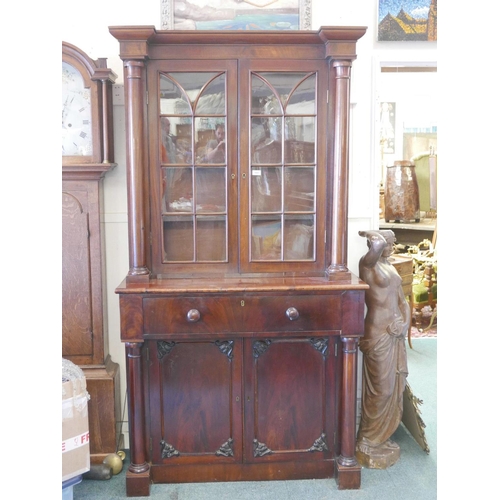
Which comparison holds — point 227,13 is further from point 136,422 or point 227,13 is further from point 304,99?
point 136,422

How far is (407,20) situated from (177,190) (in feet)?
4.98

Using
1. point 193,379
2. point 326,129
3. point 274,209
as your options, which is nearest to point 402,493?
point 193,379

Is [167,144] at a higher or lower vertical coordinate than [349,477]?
higher

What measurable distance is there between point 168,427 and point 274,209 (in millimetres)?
1148

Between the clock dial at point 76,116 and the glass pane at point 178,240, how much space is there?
55 centimetres

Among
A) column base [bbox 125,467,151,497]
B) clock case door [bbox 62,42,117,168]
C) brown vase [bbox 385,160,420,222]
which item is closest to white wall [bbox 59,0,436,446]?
clock case door [bbox 62,42,117,168]

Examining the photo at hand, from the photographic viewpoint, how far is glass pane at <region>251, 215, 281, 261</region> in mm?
2559

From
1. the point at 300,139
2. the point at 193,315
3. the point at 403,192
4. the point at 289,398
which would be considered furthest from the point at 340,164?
the point at 403,192

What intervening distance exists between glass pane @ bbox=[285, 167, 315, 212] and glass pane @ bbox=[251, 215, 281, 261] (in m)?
0.10

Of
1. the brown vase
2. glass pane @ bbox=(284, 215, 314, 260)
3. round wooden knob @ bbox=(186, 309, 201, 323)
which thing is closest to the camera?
round wooden knob @ bbox=(186, 309, 201, 323)

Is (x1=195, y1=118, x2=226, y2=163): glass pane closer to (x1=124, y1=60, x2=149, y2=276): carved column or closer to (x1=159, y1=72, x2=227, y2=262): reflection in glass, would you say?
(x1=159, y1=72, x2=227, y2=262): reflection in glass

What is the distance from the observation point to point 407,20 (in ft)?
9.20

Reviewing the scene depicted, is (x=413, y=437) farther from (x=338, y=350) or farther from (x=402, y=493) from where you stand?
(x=338, y=350)
